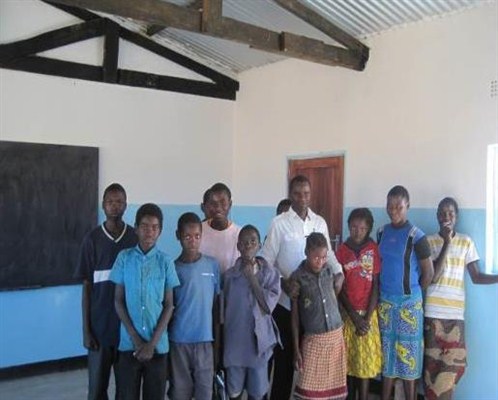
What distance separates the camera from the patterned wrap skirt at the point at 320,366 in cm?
316

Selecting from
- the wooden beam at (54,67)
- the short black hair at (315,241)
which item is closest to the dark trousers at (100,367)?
the short black hair at (315,241)

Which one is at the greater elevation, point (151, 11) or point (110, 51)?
point (110, 51)

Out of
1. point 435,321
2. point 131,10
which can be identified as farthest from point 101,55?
point 435,321

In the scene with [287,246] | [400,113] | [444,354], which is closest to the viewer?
[287,246]

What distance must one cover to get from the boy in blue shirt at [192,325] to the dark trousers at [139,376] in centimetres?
10

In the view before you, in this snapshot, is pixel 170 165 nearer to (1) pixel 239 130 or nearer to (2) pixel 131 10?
(1) pixel 239 130

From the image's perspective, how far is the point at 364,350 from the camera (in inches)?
136

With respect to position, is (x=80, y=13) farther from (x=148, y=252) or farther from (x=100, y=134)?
(x=148, y=252)

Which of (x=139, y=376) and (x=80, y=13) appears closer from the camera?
(x=139, y=376)

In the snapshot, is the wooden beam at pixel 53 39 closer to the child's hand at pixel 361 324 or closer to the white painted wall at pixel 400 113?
the white painted wall at pixel 400 113

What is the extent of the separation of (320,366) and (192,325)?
2.77 feet

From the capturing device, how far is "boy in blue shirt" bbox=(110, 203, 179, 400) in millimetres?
2619

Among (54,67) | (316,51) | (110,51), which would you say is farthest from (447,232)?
(54,67)

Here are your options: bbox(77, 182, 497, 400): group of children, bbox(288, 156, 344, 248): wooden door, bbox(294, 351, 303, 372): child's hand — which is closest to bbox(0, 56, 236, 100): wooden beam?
bbox(288, 156, 344, 248): wooden door
